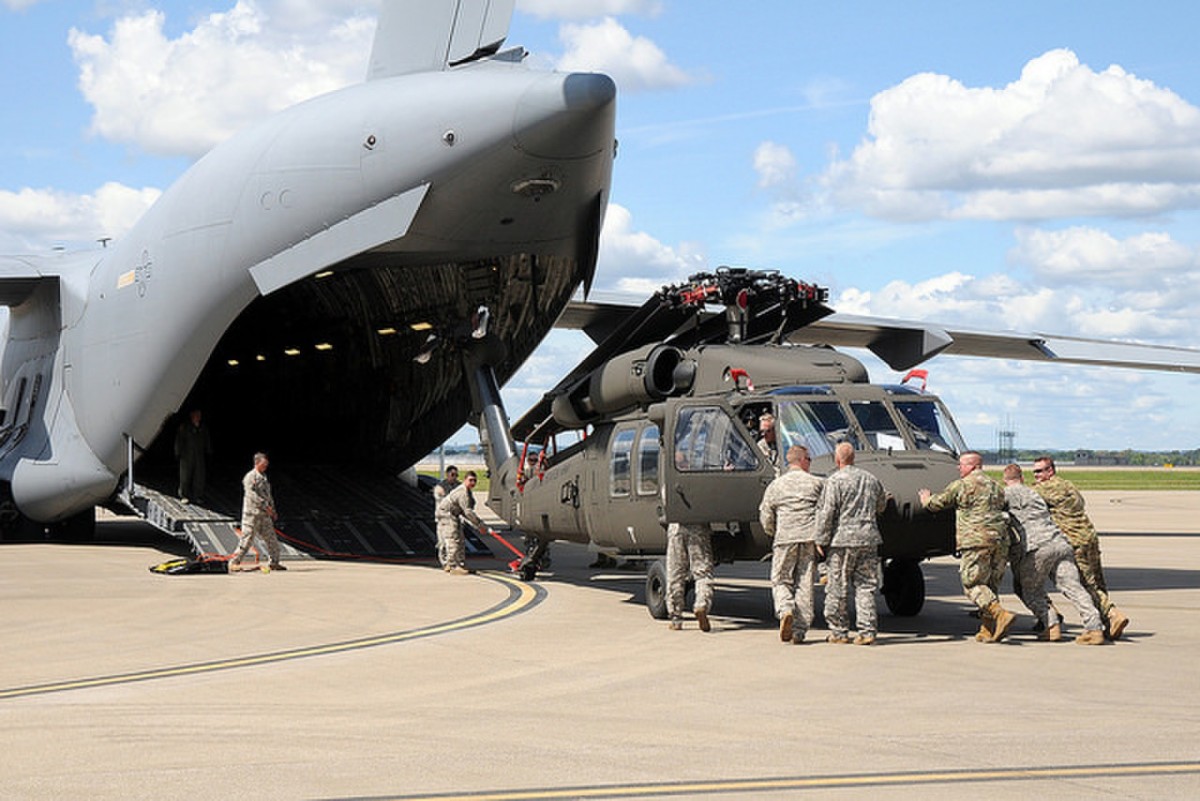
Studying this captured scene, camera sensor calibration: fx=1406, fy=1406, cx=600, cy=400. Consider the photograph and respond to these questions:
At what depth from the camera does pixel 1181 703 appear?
801cm

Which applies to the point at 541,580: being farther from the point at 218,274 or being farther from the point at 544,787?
the point at 544,787

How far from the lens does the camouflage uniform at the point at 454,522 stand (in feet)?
59.3

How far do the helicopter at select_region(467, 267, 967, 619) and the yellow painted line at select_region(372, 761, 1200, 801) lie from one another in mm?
5345

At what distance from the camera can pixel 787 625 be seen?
35.9 feet

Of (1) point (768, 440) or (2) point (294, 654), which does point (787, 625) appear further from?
(2) point (294, 654)

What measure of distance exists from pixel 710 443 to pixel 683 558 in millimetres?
1050

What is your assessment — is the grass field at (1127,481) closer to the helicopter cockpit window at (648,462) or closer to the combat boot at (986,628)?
the helicopter cockpit window at (648,462)

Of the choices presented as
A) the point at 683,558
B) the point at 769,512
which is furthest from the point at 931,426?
the point at 683,558

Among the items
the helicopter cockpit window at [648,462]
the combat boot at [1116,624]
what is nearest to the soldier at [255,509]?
the helicopter cockpit window at [648,462]

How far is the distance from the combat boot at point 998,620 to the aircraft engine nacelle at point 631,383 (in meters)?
4.00

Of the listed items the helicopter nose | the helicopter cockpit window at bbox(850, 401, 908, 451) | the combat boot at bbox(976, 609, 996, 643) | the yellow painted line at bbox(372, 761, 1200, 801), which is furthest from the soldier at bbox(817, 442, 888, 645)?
the helicopter nose

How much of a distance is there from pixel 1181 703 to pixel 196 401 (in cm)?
1842

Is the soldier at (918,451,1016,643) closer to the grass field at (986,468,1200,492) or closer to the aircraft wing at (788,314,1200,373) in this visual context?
the aircraft wing at (788,314,1200,373)

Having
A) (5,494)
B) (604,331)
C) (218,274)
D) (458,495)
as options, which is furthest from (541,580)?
(5,494)
